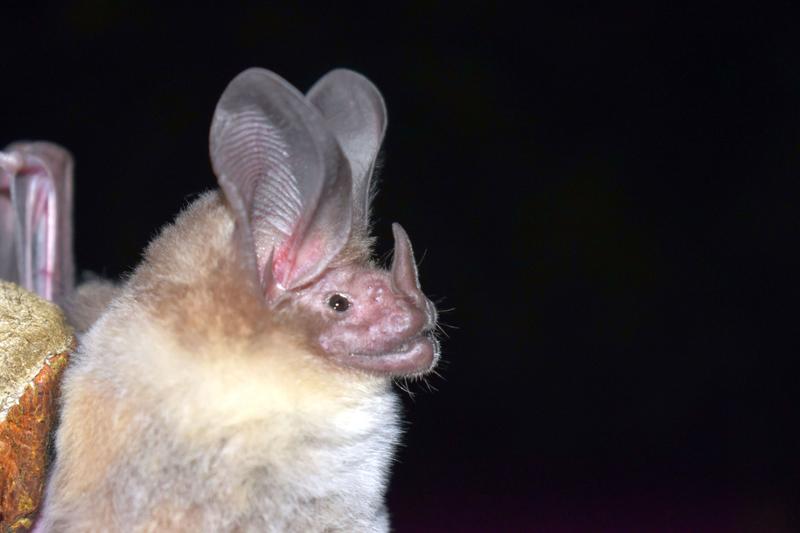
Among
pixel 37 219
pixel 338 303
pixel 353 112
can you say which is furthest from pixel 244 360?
pixel 37 219

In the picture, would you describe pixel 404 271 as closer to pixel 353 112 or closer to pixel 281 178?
pixel 281 178

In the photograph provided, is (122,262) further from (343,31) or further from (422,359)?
(422,359)

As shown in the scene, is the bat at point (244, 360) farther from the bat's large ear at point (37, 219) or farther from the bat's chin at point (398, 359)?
the bat's large ear at point (37, 219)

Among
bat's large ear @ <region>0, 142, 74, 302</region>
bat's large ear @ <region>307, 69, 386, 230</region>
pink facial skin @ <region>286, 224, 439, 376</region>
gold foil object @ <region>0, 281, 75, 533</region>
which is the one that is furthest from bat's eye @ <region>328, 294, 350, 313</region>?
bat's large ear @ <region>0, 142, 74, 302</region>

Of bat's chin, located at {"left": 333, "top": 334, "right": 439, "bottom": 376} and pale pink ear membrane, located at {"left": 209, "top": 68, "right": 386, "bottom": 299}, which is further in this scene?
bat's chin, located at {"left": 333, "top": 334, "right": 439, "bottom": 376}

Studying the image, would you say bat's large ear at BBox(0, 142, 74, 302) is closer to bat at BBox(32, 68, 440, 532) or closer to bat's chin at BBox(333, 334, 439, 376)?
bat at BBox(32, 68, 440, 532)

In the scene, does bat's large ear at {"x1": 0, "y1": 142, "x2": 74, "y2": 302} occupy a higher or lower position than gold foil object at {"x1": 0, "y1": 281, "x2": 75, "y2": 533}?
lower

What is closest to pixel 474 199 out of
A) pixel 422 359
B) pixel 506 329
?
pixel 506 329
